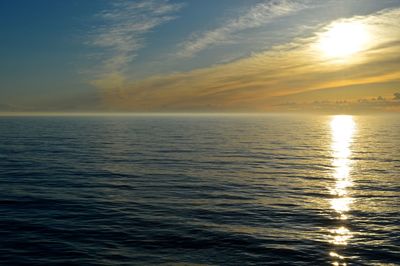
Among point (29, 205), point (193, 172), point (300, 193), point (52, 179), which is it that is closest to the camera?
point (29, 205)

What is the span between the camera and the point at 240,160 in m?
70.3

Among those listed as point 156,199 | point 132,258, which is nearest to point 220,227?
point 132,258

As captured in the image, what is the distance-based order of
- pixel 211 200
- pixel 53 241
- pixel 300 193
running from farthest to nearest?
pixel 300 193 < pixel 211 200 < pixel 53 241

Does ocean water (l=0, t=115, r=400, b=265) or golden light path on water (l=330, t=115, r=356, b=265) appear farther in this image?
golden light path on water (l=330, t=115, r=356, b=265)

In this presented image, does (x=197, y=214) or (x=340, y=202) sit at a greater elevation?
(x=340, y=202)

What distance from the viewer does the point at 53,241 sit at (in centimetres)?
2602

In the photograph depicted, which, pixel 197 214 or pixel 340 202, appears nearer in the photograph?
pixel 197 214

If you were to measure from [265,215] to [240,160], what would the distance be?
123 feet

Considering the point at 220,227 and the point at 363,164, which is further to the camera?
the point at 363,164

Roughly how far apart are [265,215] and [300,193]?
10.2 m

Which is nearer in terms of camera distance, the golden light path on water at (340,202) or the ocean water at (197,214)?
the ocean water at (197,214)

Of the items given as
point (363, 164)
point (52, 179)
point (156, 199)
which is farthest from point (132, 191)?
point (363, 164)

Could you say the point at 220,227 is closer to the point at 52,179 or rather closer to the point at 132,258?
the point at 132,258

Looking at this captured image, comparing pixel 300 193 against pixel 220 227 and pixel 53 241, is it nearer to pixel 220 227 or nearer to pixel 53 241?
pixel 220 227
